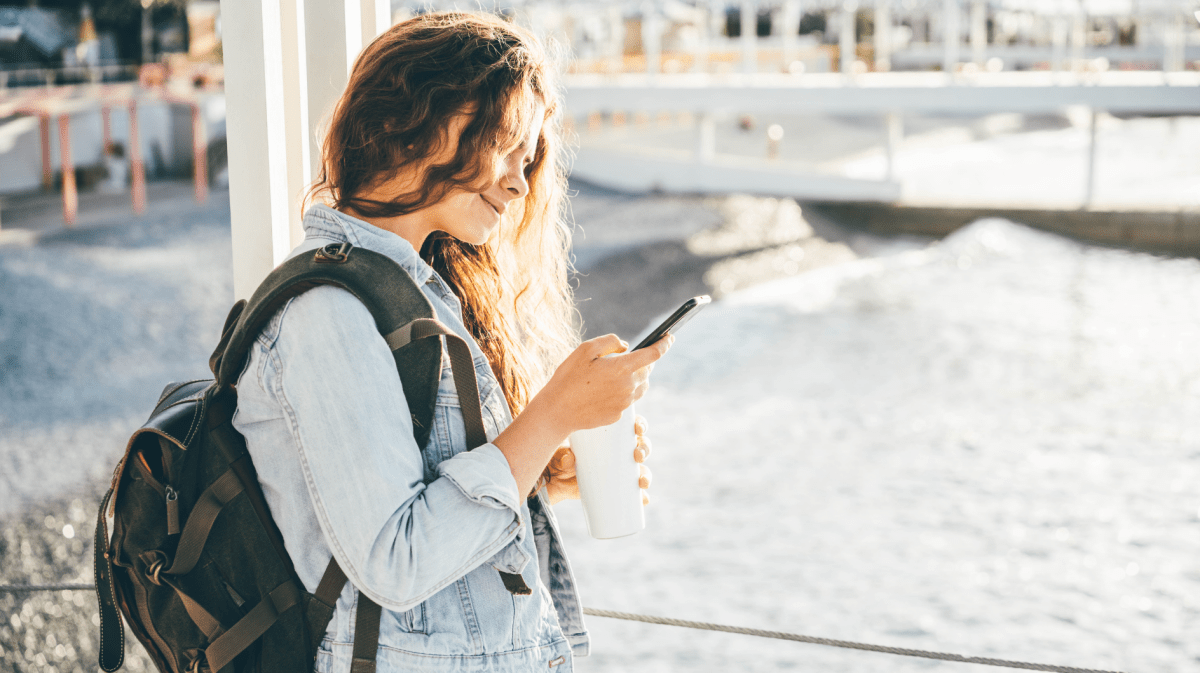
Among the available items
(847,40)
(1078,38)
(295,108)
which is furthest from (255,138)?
(1078,38)

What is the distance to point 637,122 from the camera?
15.0 meters

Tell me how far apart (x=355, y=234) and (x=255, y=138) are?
0.34m

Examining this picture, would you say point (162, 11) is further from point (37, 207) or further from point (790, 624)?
point (790, 624)

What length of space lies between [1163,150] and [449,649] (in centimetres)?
2156

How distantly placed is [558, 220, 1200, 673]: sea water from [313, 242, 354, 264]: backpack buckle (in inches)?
212

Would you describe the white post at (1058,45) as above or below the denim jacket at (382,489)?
above

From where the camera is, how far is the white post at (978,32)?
1337 centimetres

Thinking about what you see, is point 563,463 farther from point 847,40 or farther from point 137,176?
point 847,40

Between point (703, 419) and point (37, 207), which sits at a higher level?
point (37, 207)

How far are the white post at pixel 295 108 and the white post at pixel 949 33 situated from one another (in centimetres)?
1228

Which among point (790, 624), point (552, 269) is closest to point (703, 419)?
point (790, 624)

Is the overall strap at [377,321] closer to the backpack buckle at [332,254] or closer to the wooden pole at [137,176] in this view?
the backpack buckle at [332,254]

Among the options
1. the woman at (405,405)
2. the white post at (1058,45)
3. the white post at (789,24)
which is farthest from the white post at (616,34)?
the woman at (405,405)

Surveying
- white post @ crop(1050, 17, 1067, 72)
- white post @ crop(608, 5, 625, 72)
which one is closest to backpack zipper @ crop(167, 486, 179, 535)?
white post @ crop(1050, 17, 1067, 72)
